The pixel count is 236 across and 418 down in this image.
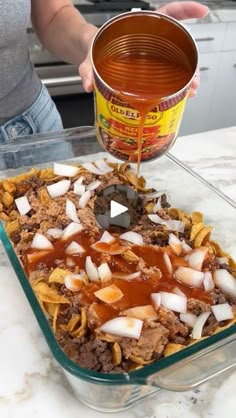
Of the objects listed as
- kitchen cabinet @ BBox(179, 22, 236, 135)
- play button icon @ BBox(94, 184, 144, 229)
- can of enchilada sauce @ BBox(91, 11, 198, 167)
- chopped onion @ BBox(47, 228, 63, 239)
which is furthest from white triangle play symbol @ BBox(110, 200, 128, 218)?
kitchen cabinet @ BBox(179, 22, 236, 135)

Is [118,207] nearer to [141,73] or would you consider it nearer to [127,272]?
[127,272]

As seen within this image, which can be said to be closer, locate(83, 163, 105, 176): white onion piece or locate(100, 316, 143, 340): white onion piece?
locate(100, 316, 143, 340): white onion piece

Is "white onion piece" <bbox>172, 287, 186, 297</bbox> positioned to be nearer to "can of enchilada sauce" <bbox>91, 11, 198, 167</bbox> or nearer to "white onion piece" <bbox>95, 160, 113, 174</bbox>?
"can of enchilada sauce" <bbox>91, 11, 198, 167</bbox>

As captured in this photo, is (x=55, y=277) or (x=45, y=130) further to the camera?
(x=45, y=130)

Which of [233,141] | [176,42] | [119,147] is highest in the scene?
[176,42]

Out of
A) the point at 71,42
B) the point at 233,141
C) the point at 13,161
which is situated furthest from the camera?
the point at 233,141

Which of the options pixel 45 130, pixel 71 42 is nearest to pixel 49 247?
pixel 45 130

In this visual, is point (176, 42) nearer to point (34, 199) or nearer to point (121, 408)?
point (34, 199)
